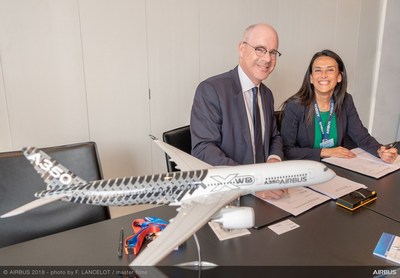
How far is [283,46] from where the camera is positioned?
3.36 metres

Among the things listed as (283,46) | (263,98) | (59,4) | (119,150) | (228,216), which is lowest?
(119,150)

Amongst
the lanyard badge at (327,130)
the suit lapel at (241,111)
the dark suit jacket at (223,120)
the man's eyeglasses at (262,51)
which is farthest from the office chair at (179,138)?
the lanyard badge at (327,130)

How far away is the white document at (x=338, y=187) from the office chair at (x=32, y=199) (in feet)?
3.33

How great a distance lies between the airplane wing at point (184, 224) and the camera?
0.72m

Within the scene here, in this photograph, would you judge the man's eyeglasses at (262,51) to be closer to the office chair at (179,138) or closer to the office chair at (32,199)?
the office chair at (179,138)

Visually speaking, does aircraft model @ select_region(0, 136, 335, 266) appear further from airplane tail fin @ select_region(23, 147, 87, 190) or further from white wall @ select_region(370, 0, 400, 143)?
white wall @ select_region(370, 0, 400, 143)

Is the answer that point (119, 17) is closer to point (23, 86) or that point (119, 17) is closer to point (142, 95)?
point (142, 95)

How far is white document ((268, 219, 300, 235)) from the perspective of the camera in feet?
4.01

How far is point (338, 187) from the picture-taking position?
154 centimetres

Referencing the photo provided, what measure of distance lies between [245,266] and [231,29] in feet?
7.80

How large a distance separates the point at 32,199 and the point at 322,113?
5.92ft

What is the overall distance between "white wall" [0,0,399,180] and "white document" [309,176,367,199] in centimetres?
158

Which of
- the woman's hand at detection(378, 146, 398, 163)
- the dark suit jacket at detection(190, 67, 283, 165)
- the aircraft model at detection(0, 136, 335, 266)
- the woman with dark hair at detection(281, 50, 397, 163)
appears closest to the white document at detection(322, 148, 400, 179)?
the woman's hand at detection(378, 146, 398, 163)

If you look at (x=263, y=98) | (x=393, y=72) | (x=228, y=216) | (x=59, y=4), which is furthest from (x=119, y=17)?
(x=393, y=72)
